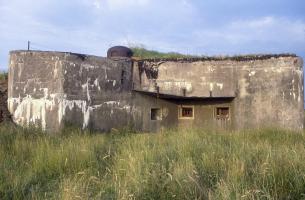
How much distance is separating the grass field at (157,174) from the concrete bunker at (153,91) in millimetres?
4009

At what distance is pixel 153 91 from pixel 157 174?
819cm

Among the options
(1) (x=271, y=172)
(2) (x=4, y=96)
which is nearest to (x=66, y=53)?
(2) (x=4, y=96)

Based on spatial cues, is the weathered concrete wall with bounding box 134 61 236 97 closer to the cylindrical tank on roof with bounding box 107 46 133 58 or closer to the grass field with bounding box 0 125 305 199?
the cylindrical tank on roof with bounding box 107 46 133 58

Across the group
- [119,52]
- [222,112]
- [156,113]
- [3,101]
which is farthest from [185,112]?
[3,101]

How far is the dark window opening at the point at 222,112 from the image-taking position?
13.7 meters

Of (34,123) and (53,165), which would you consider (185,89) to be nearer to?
(34,123)

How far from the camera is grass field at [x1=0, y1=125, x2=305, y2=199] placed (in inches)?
165

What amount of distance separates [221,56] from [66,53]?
17.5 ft

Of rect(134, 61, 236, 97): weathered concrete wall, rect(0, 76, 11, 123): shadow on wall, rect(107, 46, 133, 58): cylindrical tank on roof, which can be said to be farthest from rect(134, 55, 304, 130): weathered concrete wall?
rect(0, 76, 11, 123): shadow on wall

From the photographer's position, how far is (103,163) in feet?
20.1

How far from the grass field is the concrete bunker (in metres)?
4.01

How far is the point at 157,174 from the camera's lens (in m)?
4.71

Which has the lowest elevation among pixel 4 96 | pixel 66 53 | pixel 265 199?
pixel 265 199

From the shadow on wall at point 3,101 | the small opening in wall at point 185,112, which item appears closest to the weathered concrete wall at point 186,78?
the small opening in wall at point 185,112
